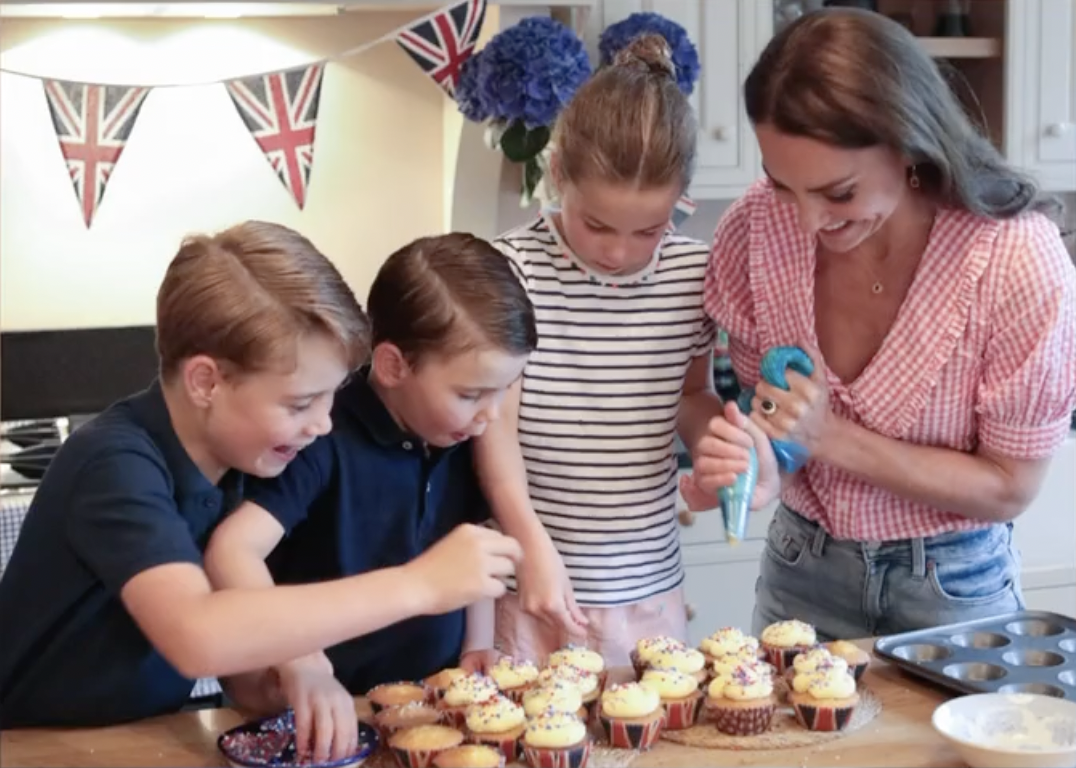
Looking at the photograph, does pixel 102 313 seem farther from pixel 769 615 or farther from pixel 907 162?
pixel 907 162

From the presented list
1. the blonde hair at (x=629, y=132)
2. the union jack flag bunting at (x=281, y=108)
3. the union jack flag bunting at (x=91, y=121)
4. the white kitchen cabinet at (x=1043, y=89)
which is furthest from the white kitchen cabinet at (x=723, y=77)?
the blonde hair at (x=629, y=132)

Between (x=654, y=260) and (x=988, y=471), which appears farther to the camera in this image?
(x=654, y=260)

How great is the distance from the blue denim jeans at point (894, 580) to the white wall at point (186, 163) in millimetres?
1638

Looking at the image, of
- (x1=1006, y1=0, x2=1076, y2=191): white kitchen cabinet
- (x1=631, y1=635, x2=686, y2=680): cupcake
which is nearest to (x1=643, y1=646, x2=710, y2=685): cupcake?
(x1=631, y1=635, x2=686, y2=680): cupcake

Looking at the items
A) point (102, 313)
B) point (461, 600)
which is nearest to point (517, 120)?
point (102, 313)

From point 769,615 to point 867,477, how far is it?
0.26m

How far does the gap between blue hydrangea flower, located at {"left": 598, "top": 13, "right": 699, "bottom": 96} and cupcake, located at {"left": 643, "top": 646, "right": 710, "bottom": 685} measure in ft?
4.78

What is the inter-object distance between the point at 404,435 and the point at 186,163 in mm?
1568

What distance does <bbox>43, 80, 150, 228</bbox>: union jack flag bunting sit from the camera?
2561mm

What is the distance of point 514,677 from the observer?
1.34 metres

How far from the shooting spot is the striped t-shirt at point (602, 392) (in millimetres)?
1601

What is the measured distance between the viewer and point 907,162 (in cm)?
138

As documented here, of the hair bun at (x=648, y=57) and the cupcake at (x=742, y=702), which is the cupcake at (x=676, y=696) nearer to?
the cupcake at (x=742, y=702)

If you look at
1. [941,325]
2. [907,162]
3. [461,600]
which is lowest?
[461,600]
